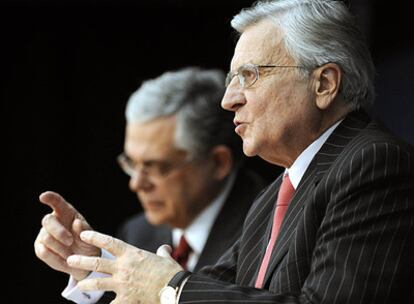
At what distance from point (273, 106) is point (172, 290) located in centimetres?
61

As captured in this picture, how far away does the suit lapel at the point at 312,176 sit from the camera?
95.5 inches

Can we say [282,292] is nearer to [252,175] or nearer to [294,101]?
[294,101]

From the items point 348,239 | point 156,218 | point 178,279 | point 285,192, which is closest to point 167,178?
point 156,218

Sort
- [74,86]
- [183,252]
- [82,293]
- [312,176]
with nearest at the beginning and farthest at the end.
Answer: [312,176]
[82,293]
[183,252]
[74,86]

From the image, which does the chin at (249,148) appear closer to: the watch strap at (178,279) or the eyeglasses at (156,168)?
the watch strap at (178,279)

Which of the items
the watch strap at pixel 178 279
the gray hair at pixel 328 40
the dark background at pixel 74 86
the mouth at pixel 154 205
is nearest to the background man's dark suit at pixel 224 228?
the mouth at pixel 154 205

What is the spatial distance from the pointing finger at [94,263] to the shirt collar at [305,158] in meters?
0.57

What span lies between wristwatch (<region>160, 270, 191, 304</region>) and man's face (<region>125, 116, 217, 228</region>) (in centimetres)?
207

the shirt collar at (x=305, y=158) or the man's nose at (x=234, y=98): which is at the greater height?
the man's nose at (x=234, y=98)

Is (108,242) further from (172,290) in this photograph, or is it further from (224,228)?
(224,228)

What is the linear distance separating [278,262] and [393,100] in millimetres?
2585

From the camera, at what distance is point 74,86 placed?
5602 millimetres

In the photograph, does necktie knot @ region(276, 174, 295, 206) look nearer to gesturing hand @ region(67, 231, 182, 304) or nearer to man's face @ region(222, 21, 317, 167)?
man's face @ region(222, 21, 317, 167)

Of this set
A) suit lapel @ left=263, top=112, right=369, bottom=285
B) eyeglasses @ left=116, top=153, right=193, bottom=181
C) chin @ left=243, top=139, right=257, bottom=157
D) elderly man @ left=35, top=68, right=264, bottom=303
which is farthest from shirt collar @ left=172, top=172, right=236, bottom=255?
suit lapel @ left=263, top=112, right=369, bottom=285
